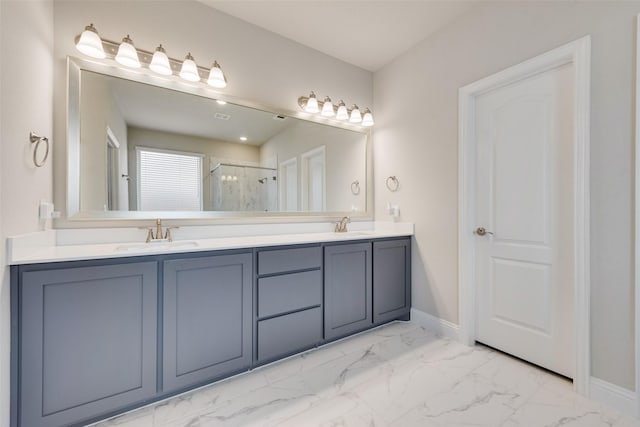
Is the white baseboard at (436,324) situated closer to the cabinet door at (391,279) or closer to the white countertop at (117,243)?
the cabinet door at (391,279)

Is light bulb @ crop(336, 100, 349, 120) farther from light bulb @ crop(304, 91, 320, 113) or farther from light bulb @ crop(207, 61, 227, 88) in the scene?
light bulb @ crop(207, 61, 227, 88)

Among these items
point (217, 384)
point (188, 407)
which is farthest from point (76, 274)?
point (217, 384)

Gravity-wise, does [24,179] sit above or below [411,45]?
below

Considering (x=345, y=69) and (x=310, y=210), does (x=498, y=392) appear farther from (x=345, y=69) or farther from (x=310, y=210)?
(x=345, y=69)

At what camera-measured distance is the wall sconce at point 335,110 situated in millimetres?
2566

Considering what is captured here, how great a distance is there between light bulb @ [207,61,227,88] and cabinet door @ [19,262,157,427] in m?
1.33

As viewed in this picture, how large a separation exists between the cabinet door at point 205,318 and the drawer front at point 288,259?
0.10m

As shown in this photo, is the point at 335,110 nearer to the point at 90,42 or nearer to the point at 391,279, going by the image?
the point at 391,279

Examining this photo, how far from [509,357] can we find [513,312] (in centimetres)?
33

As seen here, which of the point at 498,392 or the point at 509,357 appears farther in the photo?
the point at 509,357

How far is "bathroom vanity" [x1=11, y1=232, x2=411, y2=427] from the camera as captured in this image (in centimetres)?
123

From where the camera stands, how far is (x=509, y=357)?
202 centimetres

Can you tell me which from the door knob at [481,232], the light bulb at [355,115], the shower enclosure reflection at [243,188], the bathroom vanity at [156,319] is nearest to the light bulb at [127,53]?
the shower enclosure reflection at [243,188]

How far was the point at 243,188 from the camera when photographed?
228 centimetres
